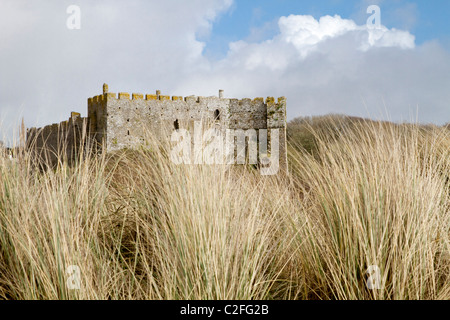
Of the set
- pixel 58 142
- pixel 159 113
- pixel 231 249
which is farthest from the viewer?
pixel 159 113

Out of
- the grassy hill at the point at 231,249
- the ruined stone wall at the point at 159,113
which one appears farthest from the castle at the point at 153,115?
the grassy hill at the point at 231,249

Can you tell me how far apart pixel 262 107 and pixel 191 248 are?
16.2 m

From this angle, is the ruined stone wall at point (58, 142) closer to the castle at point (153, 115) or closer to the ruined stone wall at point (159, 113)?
the castle at point (153, 115)

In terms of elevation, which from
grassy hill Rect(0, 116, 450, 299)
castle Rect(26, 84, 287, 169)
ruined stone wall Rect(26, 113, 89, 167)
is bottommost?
grassy hill Rect(0, 116, 450, 299)

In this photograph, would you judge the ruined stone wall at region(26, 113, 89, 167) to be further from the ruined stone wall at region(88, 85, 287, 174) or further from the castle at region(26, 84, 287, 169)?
the ruined stone wall at region(88, 85, 287, 174)

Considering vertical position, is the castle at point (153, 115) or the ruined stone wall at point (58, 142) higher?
the castle at point (153, 115)

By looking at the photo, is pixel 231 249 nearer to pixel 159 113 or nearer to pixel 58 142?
pixel 58 142

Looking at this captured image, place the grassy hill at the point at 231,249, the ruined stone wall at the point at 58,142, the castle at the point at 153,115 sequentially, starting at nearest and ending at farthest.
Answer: the grassy hill at the point at 231,249 → the ruined stone wall at the point at 58,142 → the castle at the point at 153,115

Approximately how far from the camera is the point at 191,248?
2023 mm

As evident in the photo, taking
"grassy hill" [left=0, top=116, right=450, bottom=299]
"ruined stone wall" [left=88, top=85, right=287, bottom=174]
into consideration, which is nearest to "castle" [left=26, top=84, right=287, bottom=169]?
"ruined stone wall" [left=88, top=85, right=287, bottom=174]

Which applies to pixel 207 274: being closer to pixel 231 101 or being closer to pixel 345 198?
pixel 345 198

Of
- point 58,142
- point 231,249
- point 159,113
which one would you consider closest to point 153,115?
point 159,113

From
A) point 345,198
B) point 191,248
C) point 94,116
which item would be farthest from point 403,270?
point 94,116

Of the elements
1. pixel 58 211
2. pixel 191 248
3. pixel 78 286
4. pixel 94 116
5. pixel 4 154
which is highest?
pixel 94 116
